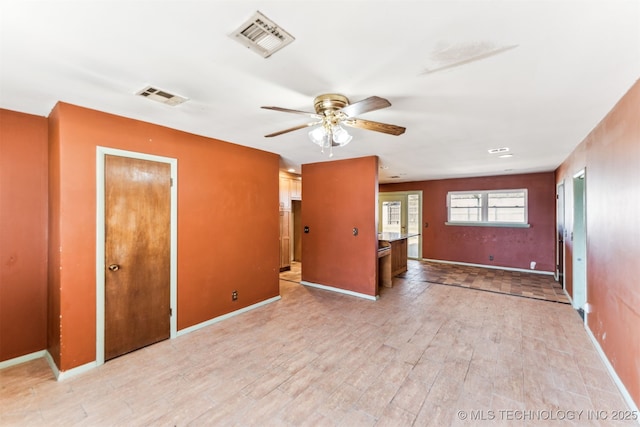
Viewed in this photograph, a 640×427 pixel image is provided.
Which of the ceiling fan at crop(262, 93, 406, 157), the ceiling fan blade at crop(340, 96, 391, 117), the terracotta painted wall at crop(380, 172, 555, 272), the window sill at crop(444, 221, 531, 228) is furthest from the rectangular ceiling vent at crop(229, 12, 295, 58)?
the window sill at crop(444, 221, 531, 228)

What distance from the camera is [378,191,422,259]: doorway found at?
8.07 m

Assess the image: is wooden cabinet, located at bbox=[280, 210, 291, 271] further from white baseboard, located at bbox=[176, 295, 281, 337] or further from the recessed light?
the recessed light

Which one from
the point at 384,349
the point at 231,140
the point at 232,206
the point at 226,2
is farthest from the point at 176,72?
the point at 384,349

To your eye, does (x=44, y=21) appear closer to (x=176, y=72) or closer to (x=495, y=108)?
(x=176, y=72)

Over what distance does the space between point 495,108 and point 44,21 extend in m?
3.18

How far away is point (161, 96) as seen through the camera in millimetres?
2244

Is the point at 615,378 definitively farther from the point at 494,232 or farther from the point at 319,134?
the point at 494,232

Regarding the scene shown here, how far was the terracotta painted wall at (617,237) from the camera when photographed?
1999 mm

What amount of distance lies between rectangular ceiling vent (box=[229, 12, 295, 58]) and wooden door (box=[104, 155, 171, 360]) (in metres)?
2.04

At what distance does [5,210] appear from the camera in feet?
8.24

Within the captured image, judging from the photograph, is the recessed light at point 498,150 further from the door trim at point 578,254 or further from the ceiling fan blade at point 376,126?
the ceiling fan blade at point 376,126

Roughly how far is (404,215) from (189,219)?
6511 millimetres

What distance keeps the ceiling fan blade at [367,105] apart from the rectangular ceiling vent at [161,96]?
1404mm

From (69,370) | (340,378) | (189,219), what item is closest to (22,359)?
(69,370)
